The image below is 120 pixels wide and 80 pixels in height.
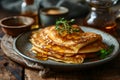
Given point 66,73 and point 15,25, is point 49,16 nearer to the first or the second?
point 15,25

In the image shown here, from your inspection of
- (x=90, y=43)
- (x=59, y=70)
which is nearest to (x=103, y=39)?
(x=90, y=43)

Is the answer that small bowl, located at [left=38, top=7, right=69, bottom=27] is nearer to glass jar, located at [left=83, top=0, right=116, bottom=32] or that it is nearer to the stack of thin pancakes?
glass jar, located at [left=83, top=0, right=116, bottom=32]

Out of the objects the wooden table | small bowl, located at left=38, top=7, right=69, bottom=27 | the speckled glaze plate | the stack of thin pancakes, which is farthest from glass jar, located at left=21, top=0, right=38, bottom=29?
the wooden table

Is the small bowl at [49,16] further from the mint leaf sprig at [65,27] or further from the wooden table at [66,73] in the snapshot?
the wooden table at [66,73]

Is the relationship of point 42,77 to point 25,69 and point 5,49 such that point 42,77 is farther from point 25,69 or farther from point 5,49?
point 5,49

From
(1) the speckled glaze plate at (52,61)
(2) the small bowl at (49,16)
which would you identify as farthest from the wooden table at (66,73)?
(2) the small bowl at (49,16)

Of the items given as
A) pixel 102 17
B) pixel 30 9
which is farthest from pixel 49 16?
pixel 102 17
